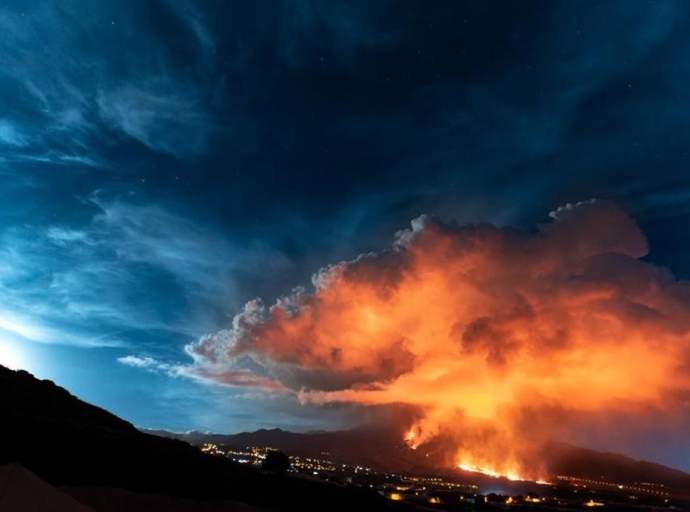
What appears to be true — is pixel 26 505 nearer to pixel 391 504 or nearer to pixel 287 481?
pixel 287 481

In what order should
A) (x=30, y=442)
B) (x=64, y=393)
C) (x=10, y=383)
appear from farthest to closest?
(x=64, y=393), (x=10, y=383), (x=30, y=442)

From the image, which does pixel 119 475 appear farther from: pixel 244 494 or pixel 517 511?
pixel 517 511

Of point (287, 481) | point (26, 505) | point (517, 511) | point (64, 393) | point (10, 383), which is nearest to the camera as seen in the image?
point (26, 505)

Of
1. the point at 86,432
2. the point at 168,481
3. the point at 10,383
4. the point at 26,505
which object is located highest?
the point at 10,383

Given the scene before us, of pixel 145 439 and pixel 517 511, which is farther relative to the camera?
pixel 517 511

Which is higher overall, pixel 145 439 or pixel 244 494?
pixel 145 439

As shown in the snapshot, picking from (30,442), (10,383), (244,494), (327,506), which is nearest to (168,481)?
(244,494)

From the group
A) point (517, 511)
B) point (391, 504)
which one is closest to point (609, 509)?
point (517, 511)
